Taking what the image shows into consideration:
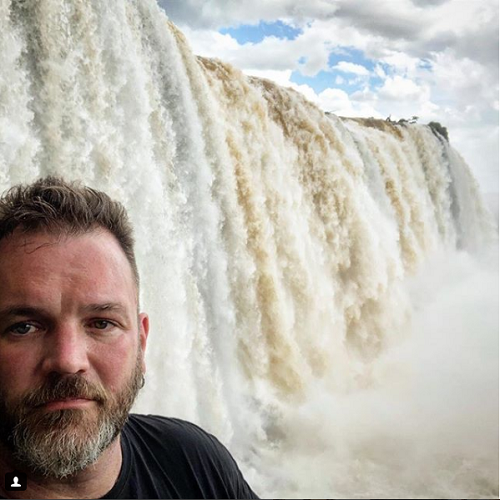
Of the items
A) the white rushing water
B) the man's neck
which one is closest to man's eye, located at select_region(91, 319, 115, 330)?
the man's neck

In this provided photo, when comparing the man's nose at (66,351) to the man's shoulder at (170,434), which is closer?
the man's nose at (66,351)

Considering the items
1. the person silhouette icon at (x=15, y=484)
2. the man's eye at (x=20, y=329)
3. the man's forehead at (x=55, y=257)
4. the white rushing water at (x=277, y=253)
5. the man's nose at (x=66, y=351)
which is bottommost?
the person silhouette icon at (x=15, y=484)

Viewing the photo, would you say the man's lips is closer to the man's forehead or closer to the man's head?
the man's head

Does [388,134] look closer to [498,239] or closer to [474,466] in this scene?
[498,239]

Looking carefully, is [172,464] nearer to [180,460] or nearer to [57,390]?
[180,460]

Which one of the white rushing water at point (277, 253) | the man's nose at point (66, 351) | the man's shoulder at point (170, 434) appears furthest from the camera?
the white rushing water at point (277, 253)

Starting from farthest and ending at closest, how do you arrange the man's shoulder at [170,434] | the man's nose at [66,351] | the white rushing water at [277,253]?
1. the white rushing water at [277,253]
2. the man's shoulder at [170,434]
3. the man's nose at [66,351]

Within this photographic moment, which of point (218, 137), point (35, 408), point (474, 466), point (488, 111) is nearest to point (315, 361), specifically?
point (474, 466)

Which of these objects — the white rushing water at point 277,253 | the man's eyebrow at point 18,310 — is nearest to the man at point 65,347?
the man's eyebrow at point 18,310

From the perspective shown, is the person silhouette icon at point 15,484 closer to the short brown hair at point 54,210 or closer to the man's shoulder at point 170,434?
the man's shoulder at point 170,434
